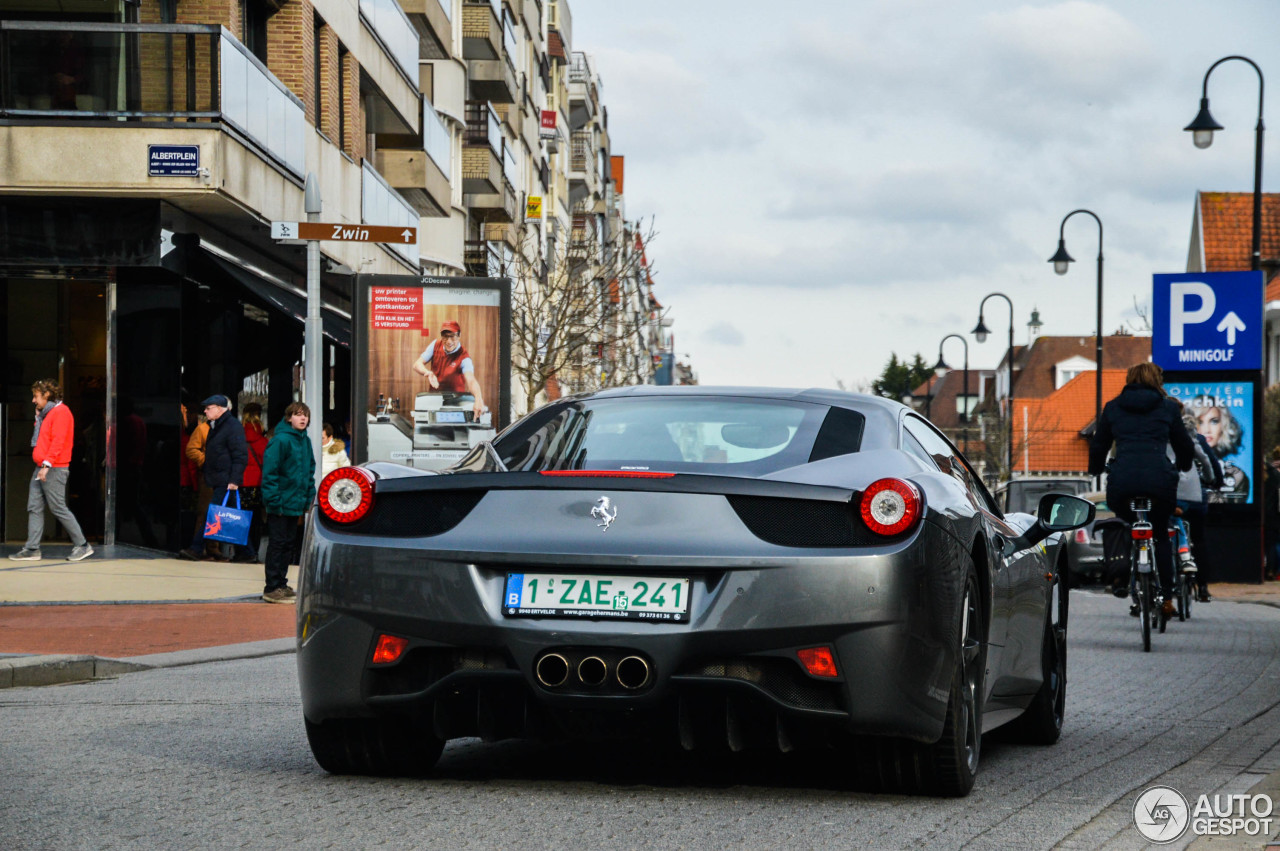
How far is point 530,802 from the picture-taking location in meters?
5.43

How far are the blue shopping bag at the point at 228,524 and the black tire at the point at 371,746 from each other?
1332 centimetres

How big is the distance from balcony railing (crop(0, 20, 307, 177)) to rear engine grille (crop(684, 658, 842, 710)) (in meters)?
15.9

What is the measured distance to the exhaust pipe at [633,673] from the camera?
5113 mm

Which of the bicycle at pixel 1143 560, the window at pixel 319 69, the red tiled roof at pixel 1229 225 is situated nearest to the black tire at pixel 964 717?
the bicycle at pixel 1143 560

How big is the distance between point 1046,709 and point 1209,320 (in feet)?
59.2

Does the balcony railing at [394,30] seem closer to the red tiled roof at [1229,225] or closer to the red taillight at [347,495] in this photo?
the red taillight at [347,495]

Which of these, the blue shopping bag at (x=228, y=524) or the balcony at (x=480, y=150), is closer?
the blue shopping bag at (x=228, y=524)

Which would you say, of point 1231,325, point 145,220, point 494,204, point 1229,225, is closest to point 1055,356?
point 1229,225

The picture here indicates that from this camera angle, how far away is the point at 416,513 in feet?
17.9

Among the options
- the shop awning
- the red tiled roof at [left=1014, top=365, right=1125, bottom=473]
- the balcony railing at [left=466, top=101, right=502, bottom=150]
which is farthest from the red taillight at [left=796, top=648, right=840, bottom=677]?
the red tiled roof at [left=1014, top=365, right=1125, bottom=473]

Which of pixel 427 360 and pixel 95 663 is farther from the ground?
pixel 427 360

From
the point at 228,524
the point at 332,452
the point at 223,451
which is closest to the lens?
the point at 228,524

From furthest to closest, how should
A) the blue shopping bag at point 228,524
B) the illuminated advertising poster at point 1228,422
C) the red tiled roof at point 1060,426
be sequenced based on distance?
the red tiled roof at point 1060,426 → the illuminated advertising poster at point 1228,422 → the blue shopping bag at point 228,524

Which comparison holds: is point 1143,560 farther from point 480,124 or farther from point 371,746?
point 480,124
